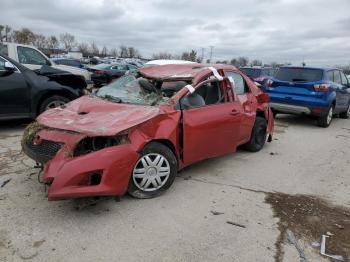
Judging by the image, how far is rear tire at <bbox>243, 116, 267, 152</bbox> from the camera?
666 cm

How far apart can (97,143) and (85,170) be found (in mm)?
391

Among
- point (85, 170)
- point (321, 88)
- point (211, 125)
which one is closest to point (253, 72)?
point (321, 88)

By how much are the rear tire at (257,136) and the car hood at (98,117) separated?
9.12 ft

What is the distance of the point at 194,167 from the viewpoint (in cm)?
556

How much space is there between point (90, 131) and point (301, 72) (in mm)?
7632

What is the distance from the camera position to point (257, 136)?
677cm

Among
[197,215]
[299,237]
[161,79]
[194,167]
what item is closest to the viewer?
[299,237]

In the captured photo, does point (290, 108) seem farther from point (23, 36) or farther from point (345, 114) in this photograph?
point (23, 36)

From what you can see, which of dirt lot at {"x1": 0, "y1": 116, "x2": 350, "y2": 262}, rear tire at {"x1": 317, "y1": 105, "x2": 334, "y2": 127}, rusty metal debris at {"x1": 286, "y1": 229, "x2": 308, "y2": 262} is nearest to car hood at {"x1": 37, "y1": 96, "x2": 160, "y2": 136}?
dirt lot at {"x1": 0, "y1": 116, "x2": 350, "y2": 262}

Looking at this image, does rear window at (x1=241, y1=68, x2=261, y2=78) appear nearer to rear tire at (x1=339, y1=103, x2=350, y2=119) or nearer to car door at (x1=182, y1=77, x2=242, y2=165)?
rear tire at (x1=339, y1=103, x2=350, y2=119)

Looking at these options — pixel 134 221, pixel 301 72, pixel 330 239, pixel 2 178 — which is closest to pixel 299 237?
pixel 330 239

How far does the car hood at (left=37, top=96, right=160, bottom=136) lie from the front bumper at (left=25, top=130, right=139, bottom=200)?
164 millimetres

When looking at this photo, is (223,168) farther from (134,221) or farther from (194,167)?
(134,221)

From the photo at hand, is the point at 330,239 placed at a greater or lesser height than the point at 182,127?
lesser
